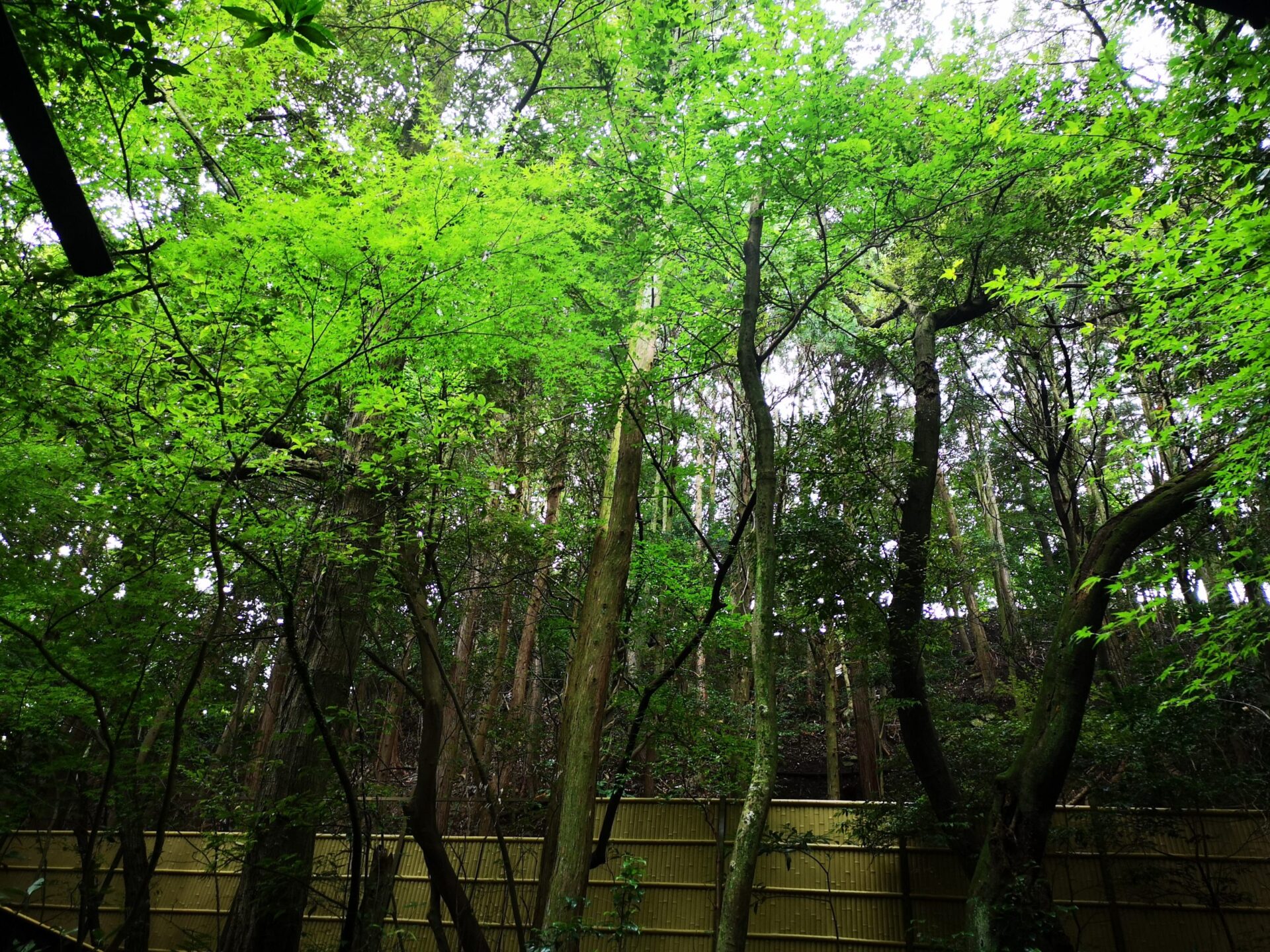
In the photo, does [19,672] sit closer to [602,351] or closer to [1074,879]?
[602,351]

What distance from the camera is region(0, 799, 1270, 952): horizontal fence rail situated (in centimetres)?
559

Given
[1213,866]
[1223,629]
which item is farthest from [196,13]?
[1213,866]

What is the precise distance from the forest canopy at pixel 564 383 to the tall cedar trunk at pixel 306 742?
3 centimetres

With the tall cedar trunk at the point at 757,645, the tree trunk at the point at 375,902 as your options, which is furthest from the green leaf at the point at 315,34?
the tree trunk at the point at 375,902

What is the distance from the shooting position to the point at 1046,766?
441 cm

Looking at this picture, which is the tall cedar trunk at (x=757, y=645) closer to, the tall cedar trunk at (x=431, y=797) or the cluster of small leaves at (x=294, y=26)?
the tall cedar trunk at (x=431, y=797)

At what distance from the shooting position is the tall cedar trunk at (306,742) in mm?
4250

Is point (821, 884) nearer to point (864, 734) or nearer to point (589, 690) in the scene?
point (589, 690)

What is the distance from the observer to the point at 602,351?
19.2 ft

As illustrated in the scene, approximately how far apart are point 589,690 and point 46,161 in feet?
13.8

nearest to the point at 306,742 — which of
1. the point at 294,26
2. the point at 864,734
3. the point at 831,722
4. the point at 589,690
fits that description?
the point at 589,690

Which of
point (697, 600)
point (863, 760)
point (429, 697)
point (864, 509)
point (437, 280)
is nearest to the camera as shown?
point (437, 280)

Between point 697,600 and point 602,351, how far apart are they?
128 inches

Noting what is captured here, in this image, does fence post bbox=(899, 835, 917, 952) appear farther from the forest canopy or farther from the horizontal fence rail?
the forest canopy
